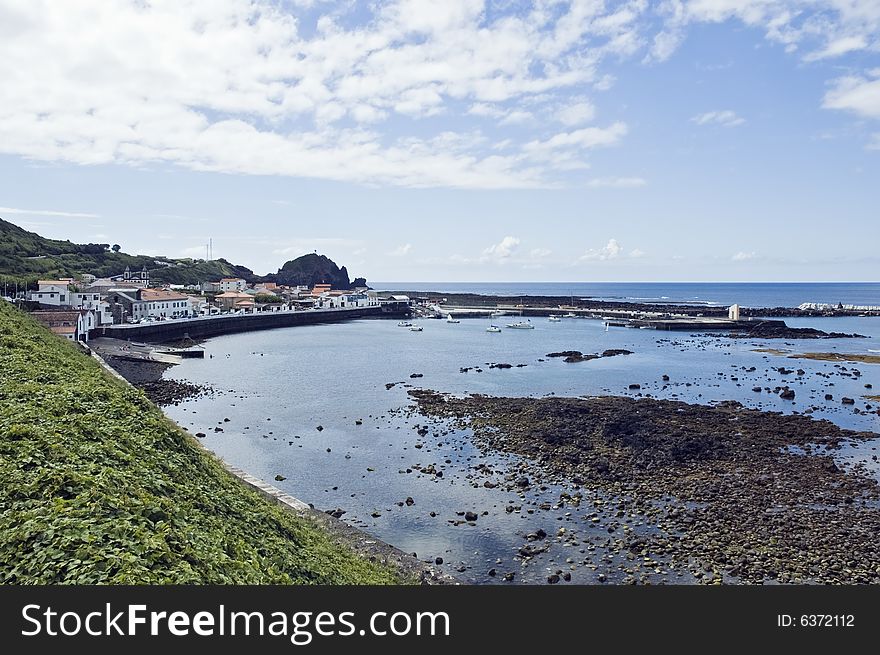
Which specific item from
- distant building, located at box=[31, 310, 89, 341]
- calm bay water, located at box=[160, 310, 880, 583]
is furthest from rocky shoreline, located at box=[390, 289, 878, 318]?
distant building, located at box=[31, 310, 89, 341]

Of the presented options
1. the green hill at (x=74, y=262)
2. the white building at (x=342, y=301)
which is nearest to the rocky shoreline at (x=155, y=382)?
the green hill at (x=74, y=262)

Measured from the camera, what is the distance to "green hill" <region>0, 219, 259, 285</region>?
91.3 meters

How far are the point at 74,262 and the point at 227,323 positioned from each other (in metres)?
48.7

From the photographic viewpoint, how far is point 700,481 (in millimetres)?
20625

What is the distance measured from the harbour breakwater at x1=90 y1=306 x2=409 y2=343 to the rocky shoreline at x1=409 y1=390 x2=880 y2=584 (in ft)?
126

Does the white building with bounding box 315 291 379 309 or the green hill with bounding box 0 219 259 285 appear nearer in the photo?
the green hill with bounding box 0 219 259 285

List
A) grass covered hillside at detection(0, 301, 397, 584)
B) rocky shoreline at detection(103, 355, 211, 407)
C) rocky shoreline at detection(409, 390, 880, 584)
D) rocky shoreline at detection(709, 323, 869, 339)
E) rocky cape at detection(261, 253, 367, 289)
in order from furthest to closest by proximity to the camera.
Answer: rocky cape at detection(261, 253, 367, 289) < rocky shoreline at detection(709, 323, 869, 339) < rocky shoreline at detection(103, 355, 211, 407) < rocky shoreline at detection(409, 390, 880, 584) < grass covered hillside at detection(0, 301, 397, 584)

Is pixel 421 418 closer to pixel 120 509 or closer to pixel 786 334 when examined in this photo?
pixel 120 509

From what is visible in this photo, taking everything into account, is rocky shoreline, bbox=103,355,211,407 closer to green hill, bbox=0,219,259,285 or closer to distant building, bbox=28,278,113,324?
distant building, bbox=28,278,113,324

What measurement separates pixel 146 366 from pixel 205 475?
3618 cm

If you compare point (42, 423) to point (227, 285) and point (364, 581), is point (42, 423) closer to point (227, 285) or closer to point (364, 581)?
point (364, 581)

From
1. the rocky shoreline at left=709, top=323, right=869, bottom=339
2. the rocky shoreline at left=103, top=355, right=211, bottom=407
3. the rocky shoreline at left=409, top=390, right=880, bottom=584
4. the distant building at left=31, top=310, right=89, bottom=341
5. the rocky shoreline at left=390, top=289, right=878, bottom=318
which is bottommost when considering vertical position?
the rocky shoreline at left=409, top=390, right=880, bottom=584

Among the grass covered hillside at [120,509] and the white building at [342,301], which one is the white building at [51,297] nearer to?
the white building at [342,301]

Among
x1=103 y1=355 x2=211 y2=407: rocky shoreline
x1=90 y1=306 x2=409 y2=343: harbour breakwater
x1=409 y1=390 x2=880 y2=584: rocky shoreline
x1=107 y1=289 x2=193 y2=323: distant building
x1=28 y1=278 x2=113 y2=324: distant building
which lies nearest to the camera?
x1=409 y1=390 x2=880 y2=584: rocky shoreline
